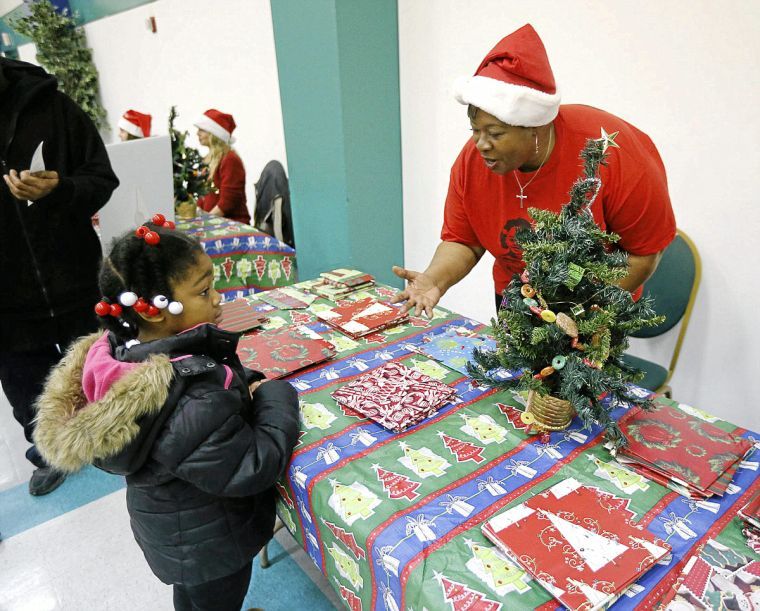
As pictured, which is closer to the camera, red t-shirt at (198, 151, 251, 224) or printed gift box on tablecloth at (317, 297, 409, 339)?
printed gift box on tablecloth at (317, 297, 409, 339)

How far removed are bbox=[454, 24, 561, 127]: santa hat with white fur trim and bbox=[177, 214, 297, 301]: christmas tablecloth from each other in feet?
6.67

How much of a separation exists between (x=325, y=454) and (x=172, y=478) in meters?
0.34

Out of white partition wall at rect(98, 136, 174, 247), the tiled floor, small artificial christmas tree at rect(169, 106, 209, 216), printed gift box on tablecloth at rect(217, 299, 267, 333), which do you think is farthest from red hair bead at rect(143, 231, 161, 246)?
small artificial christmas tree at rect(169, 106, 209, 216)

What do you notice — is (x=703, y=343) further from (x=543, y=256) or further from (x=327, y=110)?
(x=327, y=110)

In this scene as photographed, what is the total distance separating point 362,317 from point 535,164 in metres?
0.77

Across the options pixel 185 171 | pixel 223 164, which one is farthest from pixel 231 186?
pixel 185 171

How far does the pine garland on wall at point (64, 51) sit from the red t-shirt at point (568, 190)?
729 centimetres

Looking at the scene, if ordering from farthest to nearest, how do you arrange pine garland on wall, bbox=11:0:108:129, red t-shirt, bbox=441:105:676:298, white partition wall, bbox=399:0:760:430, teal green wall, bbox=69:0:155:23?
pine garland on wall, bbox=11:0:108:129
teal green wall, bbox=69:0:155:23
white partition wall, bbox=399:0:760:430
red t-shirt, bbox=441:105:676:298

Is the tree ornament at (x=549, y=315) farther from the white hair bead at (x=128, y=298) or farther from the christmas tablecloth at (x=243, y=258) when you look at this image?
the christmas tablecloth at (x=243, y=258)

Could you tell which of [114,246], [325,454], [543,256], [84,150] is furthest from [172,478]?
[84,150]

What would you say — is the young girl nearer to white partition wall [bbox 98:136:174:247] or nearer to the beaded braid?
the beaded braid

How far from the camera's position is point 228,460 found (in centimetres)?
100

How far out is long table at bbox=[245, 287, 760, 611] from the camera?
83 centimetres

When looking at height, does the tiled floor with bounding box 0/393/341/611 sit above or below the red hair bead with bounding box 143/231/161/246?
below
